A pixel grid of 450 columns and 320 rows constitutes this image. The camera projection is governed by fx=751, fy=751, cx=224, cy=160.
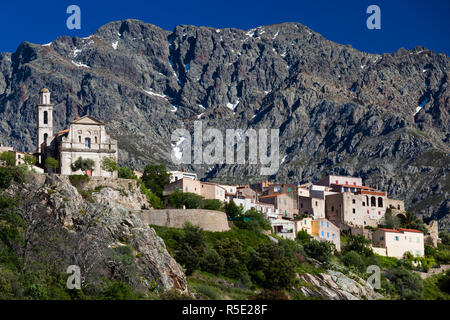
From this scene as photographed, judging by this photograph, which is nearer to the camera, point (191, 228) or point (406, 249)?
point (191, 228)

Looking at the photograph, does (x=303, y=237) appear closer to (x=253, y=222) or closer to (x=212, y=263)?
(x=253, y=222)

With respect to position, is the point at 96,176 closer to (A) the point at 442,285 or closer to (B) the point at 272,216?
(B) the point at 272,216

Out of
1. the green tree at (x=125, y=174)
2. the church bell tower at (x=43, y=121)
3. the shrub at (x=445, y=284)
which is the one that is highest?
the church bell tower at (x=43, y=121)

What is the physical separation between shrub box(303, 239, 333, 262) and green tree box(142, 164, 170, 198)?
75.5ft

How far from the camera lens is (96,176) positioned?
9406cm

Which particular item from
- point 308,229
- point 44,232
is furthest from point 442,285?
point 44,232

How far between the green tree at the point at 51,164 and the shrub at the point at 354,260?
1647 inches

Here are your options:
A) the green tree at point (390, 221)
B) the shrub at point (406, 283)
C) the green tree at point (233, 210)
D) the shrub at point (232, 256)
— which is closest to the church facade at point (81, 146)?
the green tree at point (233, 210)

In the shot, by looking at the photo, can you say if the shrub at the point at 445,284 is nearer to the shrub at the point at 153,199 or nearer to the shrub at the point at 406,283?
the shrub at the point at 406,283

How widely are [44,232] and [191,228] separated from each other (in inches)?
794

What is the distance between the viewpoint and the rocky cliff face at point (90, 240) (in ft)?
236

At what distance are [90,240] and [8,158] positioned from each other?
1152 inches

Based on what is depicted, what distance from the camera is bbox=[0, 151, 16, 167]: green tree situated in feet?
321

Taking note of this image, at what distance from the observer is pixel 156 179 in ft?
382
